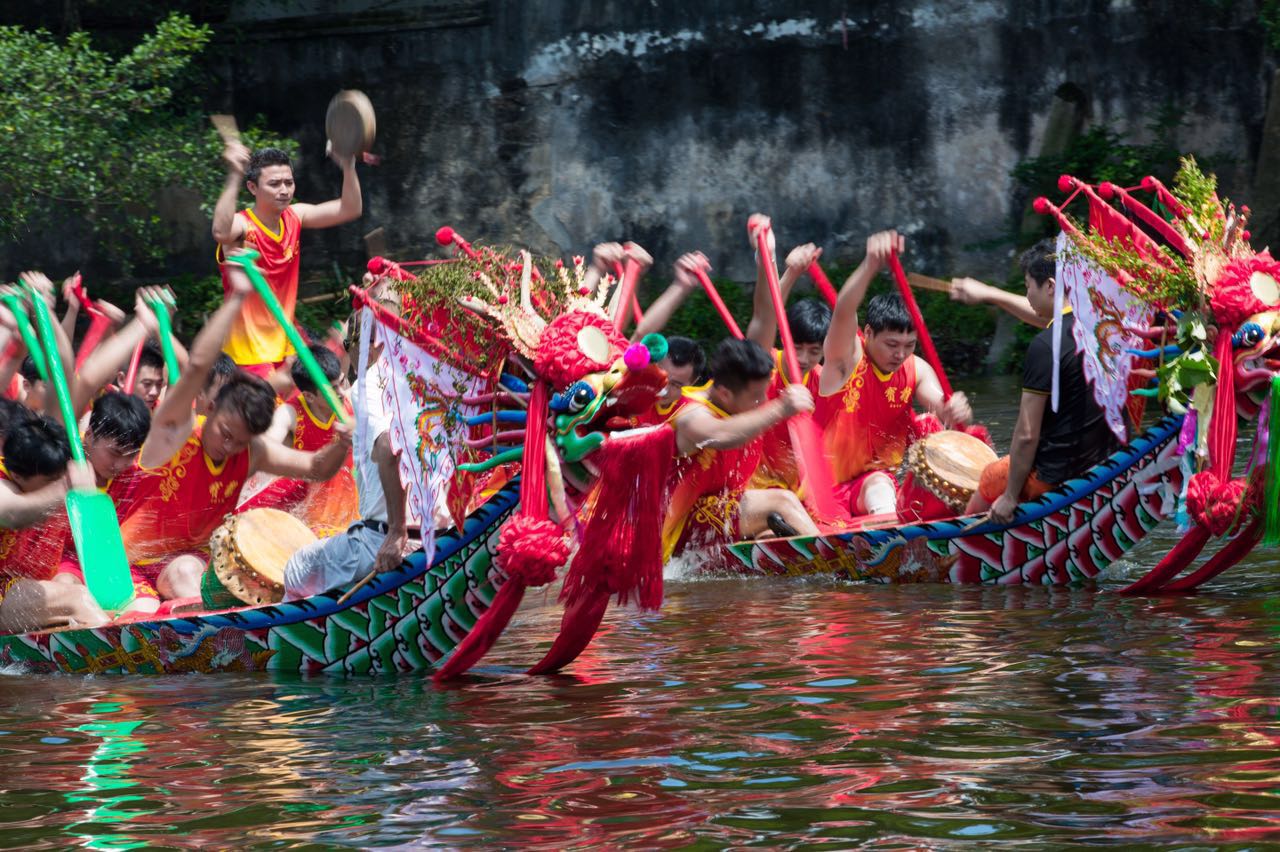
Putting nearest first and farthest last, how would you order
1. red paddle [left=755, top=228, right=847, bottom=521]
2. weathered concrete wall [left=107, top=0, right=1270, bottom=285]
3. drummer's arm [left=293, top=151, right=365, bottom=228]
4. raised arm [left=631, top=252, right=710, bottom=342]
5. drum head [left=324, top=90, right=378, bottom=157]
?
raised arm [left=631, top=252, right=710, bottom=342] < red paddle [left=755, top=228, right=847, bottom=521] < drum head [left=324, top=90, right=378, bottom=157] < drummer's arm [left=293, top=151, right=365, bottom=228] < weathered concrete wall [left=107, top=0, right=1270, bottom=285]

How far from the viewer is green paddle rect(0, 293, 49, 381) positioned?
7098mm

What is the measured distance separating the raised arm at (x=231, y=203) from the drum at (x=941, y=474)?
11.1 ft

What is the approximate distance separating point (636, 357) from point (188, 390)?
191 cm

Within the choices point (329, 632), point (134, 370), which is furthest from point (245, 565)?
point (134, 370)

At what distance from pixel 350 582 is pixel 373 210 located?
10.2 m

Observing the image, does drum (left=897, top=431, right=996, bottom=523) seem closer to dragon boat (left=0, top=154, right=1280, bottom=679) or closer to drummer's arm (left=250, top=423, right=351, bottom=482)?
dragon boat (left=0, top=154, right=1280, bottom=679)

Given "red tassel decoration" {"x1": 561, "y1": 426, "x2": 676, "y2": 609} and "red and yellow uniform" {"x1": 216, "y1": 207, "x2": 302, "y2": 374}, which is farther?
"red and yellow uniform" {"x1": 216, "y1": 207, "x2": 302, "y2": 374}

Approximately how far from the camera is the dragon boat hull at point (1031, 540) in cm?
698

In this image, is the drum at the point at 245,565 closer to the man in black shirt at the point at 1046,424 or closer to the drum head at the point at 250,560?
the drum head at the point at 250,560

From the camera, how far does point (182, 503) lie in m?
6.88

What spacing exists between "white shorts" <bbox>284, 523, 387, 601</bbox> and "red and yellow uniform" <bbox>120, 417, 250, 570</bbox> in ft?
2.55

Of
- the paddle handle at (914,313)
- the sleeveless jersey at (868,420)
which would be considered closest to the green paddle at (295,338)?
the sleeveless jersey at (868,420)

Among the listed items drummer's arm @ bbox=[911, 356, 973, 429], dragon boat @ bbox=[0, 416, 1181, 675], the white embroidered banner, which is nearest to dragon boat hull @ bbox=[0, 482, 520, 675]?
dragon boat @ bbox=[0, 416, 1181, 675]

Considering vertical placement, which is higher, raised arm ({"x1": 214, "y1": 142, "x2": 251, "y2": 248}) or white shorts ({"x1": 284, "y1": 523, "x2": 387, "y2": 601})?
raised arm ({"x1": 214, "y1": 142, "x2": 251, "y2": 248})
